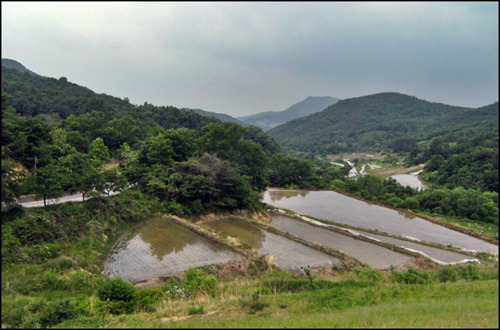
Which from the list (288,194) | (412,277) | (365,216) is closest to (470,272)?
(412,277)

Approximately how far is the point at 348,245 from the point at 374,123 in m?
149

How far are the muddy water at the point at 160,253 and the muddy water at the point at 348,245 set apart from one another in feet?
20.9

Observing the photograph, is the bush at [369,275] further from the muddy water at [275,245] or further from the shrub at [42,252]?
the shrub at [42,252]

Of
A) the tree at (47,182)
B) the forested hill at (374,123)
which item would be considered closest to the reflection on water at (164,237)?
the tree at (47,182)

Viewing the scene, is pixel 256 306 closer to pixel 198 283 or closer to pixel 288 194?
pixel 198 283

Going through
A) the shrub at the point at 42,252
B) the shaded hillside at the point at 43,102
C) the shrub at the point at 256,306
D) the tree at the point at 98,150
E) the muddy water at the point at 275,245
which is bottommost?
the muddy water at the point at 275,245

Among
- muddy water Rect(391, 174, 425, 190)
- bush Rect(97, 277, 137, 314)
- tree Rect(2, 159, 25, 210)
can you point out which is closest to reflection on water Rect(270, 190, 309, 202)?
muddy water Rect(391, 174, 425, 190)

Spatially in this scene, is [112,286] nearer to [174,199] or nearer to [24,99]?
[174,199]

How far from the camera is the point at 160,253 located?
1422 centimetres

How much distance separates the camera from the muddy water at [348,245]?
14875 mm

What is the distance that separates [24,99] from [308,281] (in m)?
46.6

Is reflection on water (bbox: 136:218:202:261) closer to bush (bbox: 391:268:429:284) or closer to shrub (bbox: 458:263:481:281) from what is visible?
bush (bbox: 391:268:429:284)

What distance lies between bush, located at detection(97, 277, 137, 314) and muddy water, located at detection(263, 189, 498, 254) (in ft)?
58.0

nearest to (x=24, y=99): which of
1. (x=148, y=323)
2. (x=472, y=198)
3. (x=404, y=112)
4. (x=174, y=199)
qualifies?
(x=174, y=199)
